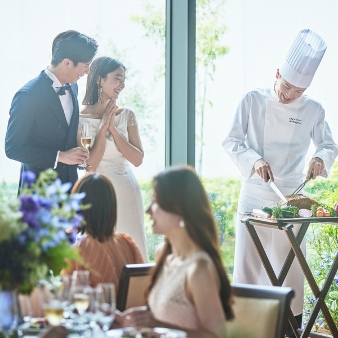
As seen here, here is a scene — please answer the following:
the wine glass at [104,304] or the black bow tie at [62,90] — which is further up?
the black bow tie at [62,90]

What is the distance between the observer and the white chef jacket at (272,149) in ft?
14.2

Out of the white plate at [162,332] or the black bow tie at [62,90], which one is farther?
the black bow tie at [62,90]

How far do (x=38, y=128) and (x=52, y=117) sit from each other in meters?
0.09

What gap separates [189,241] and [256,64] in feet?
9.94

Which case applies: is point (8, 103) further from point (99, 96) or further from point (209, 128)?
point (209, 128)

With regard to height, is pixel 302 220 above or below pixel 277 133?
below

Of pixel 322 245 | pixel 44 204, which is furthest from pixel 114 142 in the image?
pixel 44 204

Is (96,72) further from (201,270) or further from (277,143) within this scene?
(201,270)

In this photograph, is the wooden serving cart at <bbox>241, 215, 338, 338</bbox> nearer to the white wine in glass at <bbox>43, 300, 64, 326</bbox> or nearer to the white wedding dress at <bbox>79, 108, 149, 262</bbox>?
the white wedding dress at <bbox>79, 108, 149, 262</bbox>

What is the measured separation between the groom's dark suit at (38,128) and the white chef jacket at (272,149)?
104 centimetres

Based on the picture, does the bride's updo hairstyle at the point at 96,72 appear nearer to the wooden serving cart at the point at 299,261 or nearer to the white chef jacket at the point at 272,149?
the white chef jacket at the point at 272,149

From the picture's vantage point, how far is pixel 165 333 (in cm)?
188

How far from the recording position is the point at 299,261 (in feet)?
12.7

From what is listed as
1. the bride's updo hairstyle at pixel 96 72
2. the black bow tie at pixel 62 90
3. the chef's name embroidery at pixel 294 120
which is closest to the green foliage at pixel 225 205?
the chef's name embroidery at pixel 294 120
